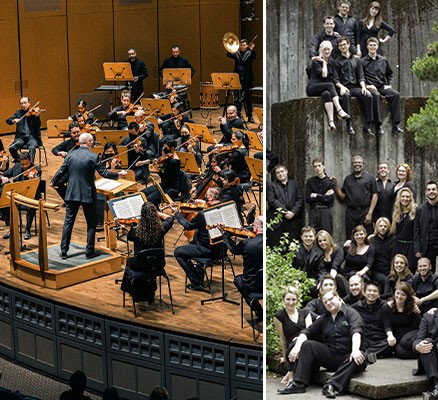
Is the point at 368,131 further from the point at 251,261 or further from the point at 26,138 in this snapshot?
the point at 26,138

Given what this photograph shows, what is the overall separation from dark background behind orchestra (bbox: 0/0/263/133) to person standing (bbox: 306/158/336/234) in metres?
1.03

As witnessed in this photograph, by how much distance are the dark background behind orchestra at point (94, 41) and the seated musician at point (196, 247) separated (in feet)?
2.24

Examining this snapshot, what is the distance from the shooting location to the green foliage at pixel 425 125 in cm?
543

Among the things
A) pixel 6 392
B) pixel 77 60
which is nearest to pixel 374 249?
pixel 6 392

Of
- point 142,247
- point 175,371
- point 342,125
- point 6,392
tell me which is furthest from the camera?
point 142,247

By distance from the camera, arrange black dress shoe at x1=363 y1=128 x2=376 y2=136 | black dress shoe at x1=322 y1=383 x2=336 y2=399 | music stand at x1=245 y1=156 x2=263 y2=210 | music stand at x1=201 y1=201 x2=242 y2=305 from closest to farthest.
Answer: black dress shoe at x1=322 y1=383 x2=336 y2=399 → black dress shoe at x1=363 y1=128 x2=376 y2=136 → music stand at x1=201 y1=201 x2=242 y2=305 → music stand at x1=245 y1=156 x2=263 y2=210

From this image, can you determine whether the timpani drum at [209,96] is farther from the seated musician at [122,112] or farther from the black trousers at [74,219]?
the black trousers at [74,219]

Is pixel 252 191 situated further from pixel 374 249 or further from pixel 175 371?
pixel 374 249

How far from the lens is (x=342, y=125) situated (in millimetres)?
5430

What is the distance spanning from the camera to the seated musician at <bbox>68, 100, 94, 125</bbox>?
8.35m

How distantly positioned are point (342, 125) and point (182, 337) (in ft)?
6.66

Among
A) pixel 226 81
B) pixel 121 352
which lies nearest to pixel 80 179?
pixel 121 352

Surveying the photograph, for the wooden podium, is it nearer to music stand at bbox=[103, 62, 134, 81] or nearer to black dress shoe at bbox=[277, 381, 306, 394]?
music stand at bbox=[103, 62, 134, 81]

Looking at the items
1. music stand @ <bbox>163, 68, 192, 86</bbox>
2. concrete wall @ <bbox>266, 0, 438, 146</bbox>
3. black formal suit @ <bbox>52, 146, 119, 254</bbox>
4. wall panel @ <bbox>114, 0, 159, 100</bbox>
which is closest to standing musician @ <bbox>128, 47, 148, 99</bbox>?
wall panel @ <bbox>114, 0, 159, 100</bbox>
